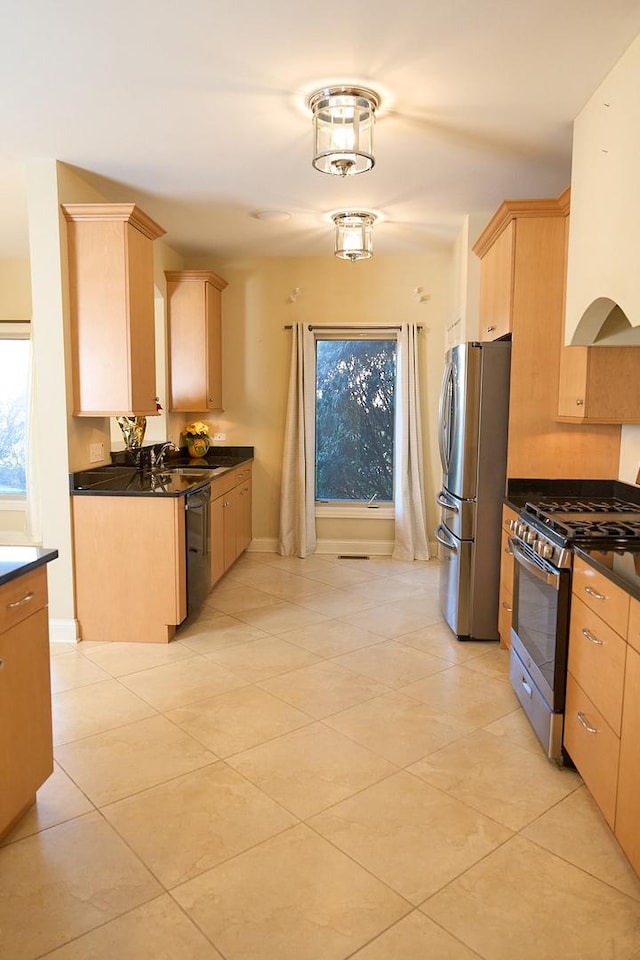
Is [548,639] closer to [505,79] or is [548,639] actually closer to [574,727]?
[574,727]

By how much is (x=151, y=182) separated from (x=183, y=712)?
3042mm

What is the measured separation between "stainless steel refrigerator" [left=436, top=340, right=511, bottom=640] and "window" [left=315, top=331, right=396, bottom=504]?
6.96 feet

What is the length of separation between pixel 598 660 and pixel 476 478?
70.0 inches

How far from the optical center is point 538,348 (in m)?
3.70

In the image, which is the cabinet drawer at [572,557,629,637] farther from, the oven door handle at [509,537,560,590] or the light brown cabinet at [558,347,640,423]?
the light brown cabinet at [558,347,640,423]

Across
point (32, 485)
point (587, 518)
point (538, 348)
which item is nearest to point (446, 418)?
point (538, 348)

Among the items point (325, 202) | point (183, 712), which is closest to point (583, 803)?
point (183, 712)

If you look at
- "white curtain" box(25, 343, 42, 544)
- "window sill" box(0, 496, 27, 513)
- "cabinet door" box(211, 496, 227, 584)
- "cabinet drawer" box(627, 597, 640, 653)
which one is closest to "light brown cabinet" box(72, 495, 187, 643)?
"cabinet door" box(211, 496, 227, 584)

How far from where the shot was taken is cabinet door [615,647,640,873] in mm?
1888

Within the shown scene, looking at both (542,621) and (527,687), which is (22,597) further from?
(527,687)

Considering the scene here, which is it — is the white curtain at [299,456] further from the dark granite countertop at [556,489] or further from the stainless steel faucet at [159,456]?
the dark granite countertop at [556,489]

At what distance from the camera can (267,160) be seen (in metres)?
3.72

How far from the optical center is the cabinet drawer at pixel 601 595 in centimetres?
202

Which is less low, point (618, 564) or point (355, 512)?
point (618, 564)
